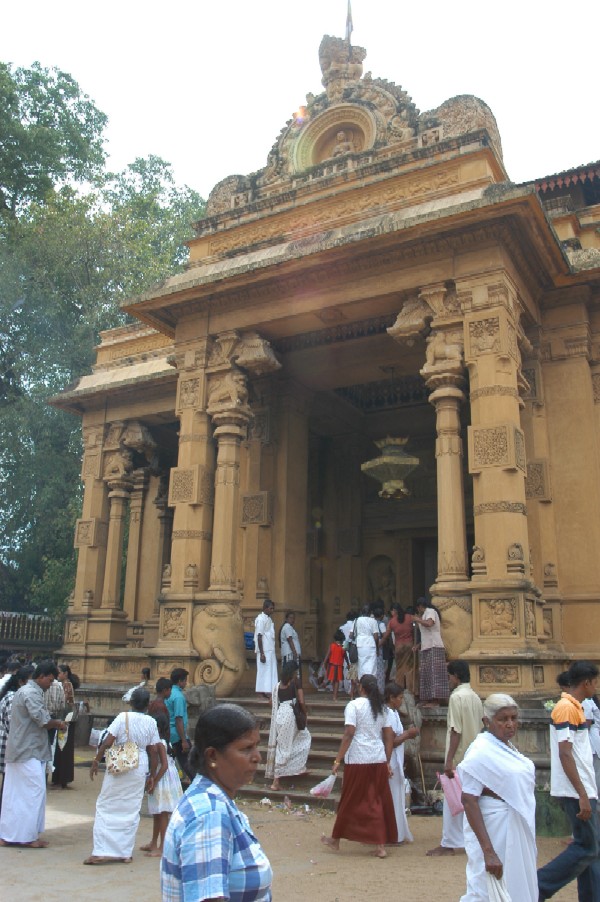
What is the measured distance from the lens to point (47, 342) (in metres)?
24.6

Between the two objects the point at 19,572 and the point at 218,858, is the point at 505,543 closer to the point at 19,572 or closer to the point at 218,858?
the point at 218,858

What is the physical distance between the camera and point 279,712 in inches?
335

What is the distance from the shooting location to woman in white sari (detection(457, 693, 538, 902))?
3654mm

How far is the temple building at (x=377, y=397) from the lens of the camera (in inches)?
381

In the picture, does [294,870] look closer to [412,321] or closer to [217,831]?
[217,831]

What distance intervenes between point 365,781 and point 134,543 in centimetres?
1311

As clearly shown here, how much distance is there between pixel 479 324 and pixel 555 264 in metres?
1.85

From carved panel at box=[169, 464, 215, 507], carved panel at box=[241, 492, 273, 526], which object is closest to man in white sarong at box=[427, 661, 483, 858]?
carved panel at box=[169, 464, 215, 507]

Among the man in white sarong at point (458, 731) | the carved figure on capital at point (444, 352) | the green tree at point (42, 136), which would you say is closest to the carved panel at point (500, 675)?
the man in white sarong at point (458, 731)

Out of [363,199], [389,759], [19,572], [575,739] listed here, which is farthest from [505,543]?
[19,572]

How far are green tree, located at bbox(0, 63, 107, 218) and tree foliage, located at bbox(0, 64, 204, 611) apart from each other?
17cm

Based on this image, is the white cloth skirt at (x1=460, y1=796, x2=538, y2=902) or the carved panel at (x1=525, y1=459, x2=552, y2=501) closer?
the white cloth skirt at (x1=460, y1=796, x2=538, y2=902)

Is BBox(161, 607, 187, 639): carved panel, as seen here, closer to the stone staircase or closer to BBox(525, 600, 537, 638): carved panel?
the stone staircase

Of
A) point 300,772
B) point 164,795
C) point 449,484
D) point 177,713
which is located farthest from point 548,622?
point 164,795
